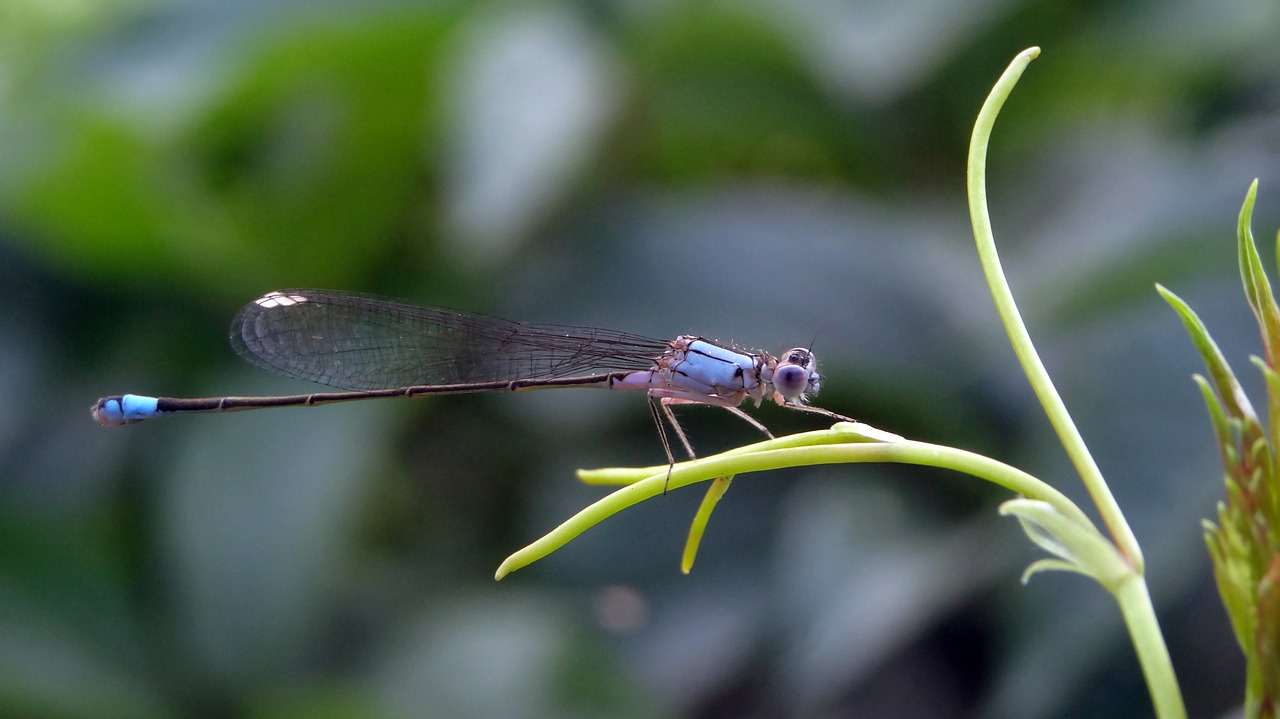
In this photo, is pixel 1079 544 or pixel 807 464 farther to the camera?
pixel 807 464

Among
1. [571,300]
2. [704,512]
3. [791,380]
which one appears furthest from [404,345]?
[704,512]

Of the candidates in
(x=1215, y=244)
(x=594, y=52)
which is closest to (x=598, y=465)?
(x=594, y=52)

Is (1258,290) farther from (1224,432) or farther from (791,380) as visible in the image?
(791,380)

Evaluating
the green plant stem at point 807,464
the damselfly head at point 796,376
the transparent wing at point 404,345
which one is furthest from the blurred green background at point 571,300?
the green plant stem at point 807,464

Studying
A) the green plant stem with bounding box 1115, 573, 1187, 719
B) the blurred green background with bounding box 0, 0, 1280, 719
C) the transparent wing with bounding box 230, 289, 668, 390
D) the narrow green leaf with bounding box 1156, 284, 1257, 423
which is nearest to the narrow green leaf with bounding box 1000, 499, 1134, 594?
the green plant stem with bounding box 1115, 573, 1187, 719

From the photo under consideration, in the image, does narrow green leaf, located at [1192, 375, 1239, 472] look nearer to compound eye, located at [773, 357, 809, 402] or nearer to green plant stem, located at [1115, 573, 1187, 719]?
green plant stem, located at [1115, 573, 1187, 719]

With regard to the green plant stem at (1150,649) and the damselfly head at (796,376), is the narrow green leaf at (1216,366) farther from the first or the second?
the damselfly head at (796,376)

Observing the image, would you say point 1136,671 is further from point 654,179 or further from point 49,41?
point 49,41
